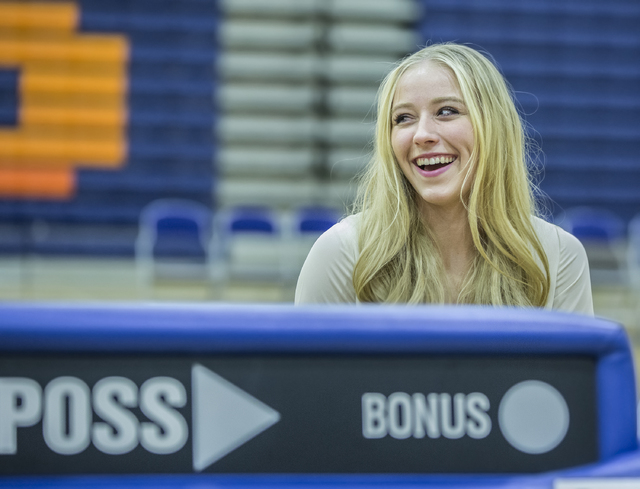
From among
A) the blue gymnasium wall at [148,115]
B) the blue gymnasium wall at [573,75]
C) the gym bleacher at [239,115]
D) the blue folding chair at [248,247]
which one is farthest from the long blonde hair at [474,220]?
the blue gymnasium wall at [573,75]

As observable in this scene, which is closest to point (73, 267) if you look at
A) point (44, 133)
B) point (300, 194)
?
point (44, 133)

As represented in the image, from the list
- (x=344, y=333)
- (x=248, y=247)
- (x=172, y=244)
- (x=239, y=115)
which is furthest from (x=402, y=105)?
(x=239, y=115)

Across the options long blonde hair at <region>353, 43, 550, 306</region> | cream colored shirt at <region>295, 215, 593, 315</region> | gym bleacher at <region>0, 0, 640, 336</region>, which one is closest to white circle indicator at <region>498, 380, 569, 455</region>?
long blonde hair at <region>353, 43, 550, 306</region>

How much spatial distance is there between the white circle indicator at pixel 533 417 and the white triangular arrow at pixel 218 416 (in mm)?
186

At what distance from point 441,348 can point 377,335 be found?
0.05 m

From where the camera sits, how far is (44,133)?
6.61 meters

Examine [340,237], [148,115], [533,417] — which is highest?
[148,115]

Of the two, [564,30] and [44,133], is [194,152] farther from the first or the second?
[564,30]

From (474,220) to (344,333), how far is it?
29.1 inches

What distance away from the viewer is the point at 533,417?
586mm

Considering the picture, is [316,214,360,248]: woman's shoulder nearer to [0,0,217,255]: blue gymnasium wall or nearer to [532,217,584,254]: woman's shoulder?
[532,217,584,254]: woman's shoulder

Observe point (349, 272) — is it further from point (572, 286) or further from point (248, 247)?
point (248, 247)

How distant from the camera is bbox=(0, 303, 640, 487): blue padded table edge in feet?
1.84

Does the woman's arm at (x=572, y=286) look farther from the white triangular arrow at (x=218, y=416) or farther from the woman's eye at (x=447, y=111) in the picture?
the white triangular arrow at (x=218, y=416)
